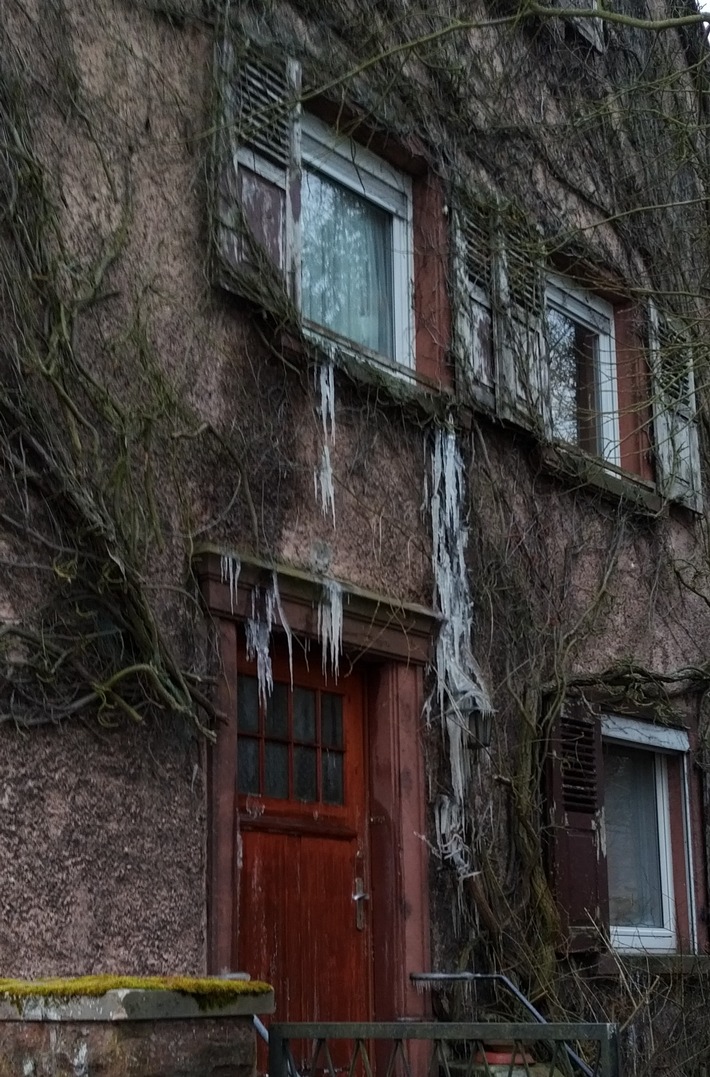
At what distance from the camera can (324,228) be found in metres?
7.31

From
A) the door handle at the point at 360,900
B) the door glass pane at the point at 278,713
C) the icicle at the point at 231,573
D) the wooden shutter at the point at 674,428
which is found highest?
the wooden shutter at the point at 674,428

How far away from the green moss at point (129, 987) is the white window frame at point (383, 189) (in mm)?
3712

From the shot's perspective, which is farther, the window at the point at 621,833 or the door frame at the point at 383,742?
the window at the point at 621,833

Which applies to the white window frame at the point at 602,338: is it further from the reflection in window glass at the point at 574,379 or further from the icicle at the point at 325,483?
the icicle at the point at 325,483

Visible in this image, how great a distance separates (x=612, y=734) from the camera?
8469mm

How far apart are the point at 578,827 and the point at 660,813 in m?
1.59

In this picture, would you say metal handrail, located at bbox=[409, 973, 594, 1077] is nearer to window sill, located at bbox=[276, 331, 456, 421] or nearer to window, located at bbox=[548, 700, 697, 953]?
window, located at bbox=[548, 700, 697, 953]

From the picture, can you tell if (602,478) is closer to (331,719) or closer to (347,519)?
(347,519)

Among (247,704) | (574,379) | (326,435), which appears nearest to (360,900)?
(247,704)

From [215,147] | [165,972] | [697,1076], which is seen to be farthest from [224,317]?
[697,1076]

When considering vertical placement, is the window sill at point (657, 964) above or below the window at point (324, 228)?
below

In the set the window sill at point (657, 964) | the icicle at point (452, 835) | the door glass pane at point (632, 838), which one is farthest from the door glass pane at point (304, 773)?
the door glass pane at point (632, 838)

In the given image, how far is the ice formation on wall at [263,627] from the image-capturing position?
599 centimetres

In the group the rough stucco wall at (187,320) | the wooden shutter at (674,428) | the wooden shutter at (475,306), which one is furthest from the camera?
the wooden shutter at (674,428)
